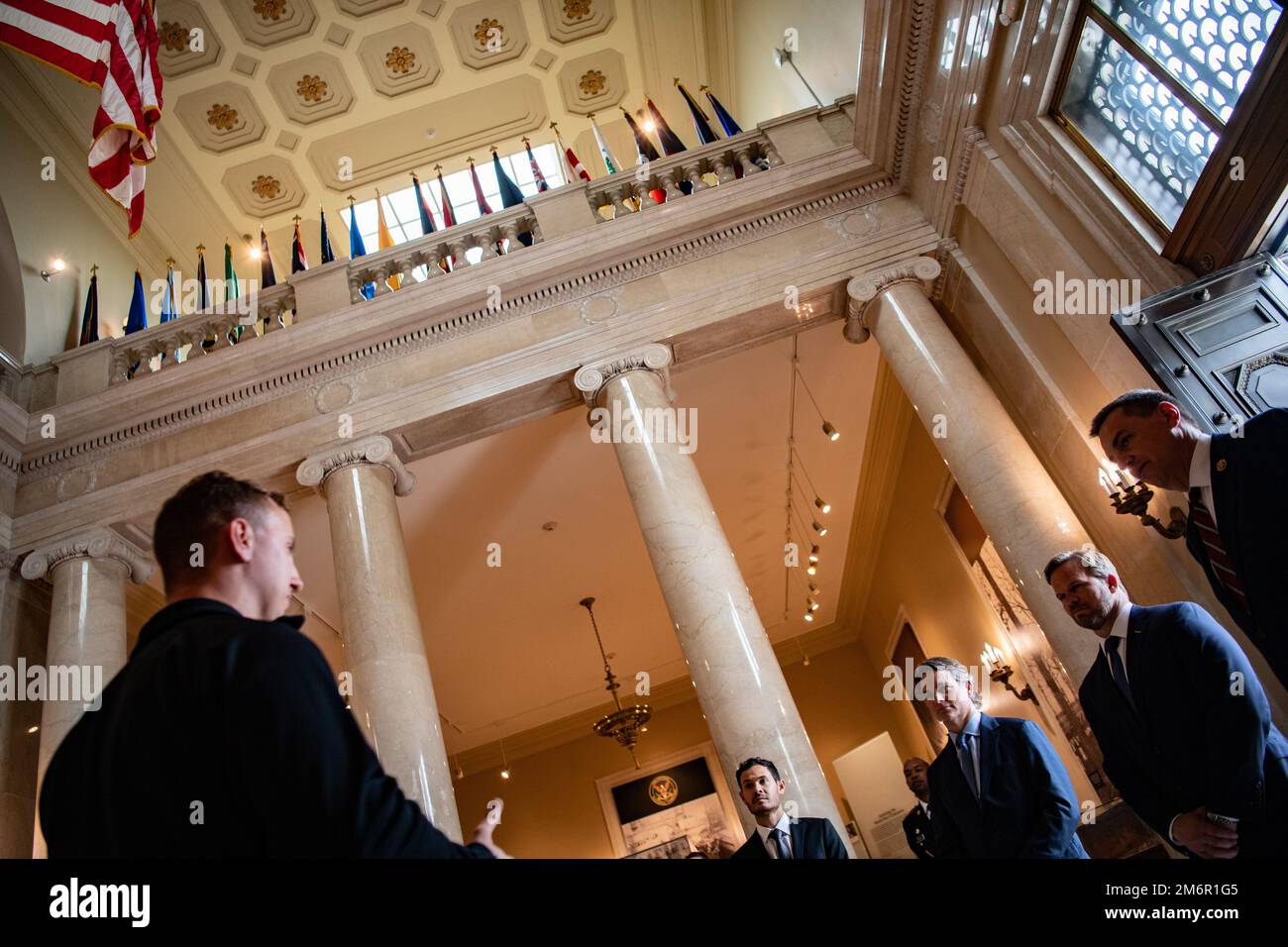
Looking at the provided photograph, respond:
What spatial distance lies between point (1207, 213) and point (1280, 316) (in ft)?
2.05

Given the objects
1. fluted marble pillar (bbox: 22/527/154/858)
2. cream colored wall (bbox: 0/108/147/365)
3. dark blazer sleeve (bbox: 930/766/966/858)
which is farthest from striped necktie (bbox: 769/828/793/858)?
cream colored wall (bbox: 0/108/147/365)

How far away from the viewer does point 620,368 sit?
277 inches

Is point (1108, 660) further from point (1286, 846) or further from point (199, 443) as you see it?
point (199, 443)

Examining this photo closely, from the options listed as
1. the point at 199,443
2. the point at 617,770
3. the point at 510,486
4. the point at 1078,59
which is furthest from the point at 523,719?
the point at 1078,59

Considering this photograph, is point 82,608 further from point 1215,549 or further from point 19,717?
point 1215,549

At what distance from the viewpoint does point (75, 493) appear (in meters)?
7.37

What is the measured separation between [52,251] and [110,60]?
336cm

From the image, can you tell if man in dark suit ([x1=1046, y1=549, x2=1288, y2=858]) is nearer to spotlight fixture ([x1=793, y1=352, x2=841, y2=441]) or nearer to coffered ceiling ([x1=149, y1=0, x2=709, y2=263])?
spotlight fixture ([x1=793, y1=352, x2=841, y2=441])

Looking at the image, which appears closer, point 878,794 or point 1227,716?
point 1227,716

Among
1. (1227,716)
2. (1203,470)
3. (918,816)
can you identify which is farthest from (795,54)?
(1227,716)

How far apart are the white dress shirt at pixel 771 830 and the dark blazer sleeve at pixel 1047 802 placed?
1.00 m

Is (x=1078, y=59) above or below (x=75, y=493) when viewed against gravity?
A: below

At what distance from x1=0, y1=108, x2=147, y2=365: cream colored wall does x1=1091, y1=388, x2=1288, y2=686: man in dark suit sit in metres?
9.21

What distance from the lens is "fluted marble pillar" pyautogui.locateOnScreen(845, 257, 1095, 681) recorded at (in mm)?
5578
